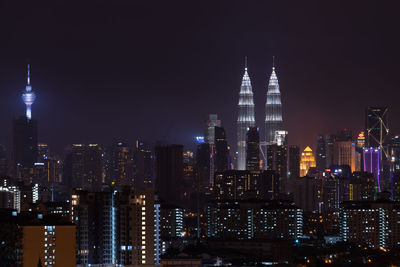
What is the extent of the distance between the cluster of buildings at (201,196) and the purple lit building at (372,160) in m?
0.08

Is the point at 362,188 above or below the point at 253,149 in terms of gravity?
below

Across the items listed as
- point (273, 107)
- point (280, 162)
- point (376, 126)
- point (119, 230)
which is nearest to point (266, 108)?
point (273, 107)

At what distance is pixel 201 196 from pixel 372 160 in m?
16.7

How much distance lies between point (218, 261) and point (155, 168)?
75.6ft

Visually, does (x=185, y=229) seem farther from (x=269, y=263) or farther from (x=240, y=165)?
(x=240, y=165)

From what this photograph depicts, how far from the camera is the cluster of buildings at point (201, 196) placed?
103ft

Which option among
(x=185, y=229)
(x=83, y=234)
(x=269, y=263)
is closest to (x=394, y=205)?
(x=185, y=229)

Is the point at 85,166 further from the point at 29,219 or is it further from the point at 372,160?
the point at 29,219

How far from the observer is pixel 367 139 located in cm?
7738

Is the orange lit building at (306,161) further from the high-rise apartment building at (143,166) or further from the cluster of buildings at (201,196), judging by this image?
the high-rise apartment building at (143,166)

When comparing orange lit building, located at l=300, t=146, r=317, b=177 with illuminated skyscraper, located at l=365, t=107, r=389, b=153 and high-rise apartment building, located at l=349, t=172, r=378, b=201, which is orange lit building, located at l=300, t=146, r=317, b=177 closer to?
illuminated skyscraper, located at l=365, t=107, r=389, b=153

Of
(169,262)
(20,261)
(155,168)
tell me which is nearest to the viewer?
(20,261)

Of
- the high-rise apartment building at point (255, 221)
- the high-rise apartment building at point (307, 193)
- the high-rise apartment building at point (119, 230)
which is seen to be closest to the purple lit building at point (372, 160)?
the high-rise apartment building at point (307, 193)

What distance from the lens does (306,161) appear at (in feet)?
249
